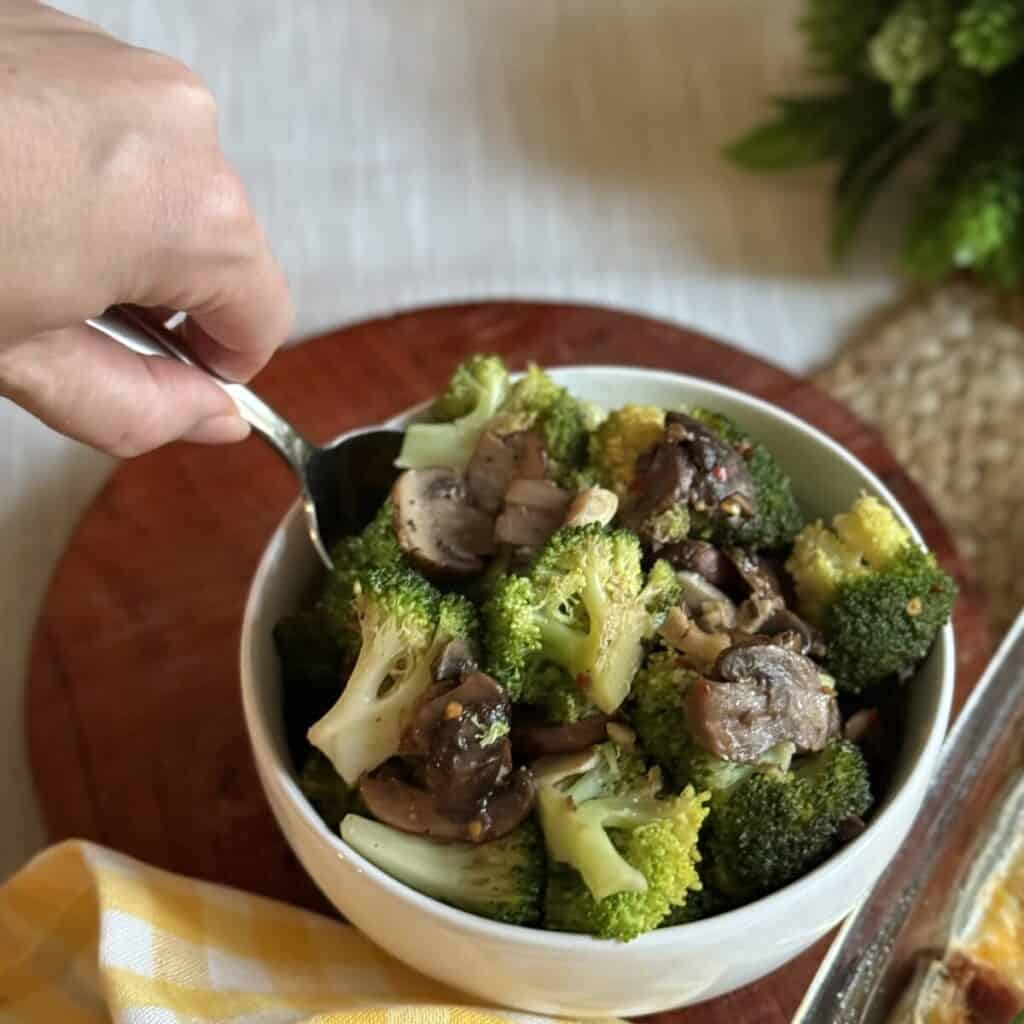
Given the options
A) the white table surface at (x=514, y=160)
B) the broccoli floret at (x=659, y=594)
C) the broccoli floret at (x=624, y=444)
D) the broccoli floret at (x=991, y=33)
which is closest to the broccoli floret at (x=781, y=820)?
the broccoli floret at (x=659, y=594)

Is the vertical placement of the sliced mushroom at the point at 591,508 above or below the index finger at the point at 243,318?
below

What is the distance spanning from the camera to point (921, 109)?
5.79 ft

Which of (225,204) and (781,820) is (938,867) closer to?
(781,820)

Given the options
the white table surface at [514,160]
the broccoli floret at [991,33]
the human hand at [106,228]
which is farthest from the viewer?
the white table surface at [514,160]

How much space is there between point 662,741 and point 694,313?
973 mm

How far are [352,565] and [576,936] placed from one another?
0.30 meters

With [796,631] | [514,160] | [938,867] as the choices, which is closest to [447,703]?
[796,631]

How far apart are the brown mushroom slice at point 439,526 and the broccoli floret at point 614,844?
0.57 ft

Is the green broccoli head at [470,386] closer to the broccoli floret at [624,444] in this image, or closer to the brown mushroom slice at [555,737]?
the broccoli floret at [624,444]

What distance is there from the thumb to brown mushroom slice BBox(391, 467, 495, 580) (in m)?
0.14

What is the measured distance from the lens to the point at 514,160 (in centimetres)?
183

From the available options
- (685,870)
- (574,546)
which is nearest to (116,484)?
(574,546)

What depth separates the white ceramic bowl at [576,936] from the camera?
726 mm

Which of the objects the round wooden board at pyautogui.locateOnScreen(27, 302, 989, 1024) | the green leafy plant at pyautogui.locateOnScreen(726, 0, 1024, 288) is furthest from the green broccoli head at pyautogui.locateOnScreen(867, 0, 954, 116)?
the round wooden board at pyautogui.locateOnScreen(27, 302, 989, 1024)
